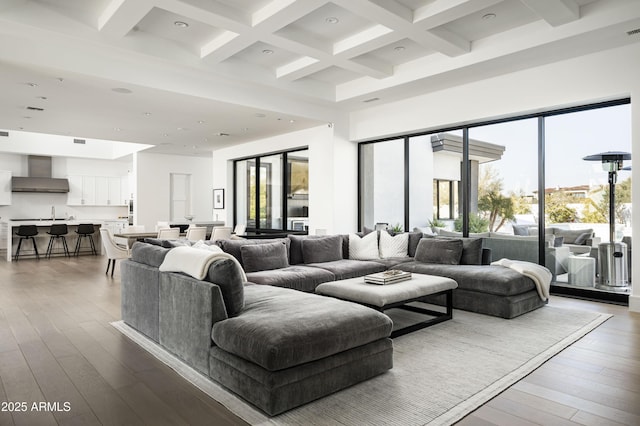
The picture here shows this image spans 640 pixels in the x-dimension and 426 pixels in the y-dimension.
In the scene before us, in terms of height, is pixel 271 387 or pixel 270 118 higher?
pixel 270 118

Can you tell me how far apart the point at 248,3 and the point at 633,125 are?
436 cm

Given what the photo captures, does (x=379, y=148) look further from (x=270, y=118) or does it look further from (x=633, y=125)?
(x=633, y=125)

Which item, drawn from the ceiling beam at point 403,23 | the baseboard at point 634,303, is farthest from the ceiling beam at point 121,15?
the baseboard at point 634,303

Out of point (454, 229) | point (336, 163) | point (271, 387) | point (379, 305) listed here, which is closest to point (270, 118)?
point (336, 163)

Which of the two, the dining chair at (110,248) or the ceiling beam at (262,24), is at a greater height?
the ceiling beam at (262,24)

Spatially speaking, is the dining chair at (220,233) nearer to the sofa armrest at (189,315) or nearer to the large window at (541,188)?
the large window at (541,188)

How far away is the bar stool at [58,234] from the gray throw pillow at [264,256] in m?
6.88

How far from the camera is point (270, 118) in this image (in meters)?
7.11

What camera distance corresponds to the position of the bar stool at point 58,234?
9.53 metres

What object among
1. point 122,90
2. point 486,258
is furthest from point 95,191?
point 486,258

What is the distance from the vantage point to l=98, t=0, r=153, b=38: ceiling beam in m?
3.82

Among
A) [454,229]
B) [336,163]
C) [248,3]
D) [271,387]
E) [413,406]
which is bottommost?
[413,406]

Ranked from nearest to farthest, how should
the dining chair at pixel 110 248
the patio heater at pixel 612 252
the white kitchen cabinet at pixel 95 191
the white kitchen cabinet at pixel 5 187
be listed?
the patio heater at pixel 612 252 → the dining chair at pixel 110 248 → the white kitchen cabinet at pixel 5 187 → the white kitchen cabinet at pixel 95 191

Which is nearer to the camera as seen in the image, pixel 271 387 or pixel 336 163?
pixel 271 387
